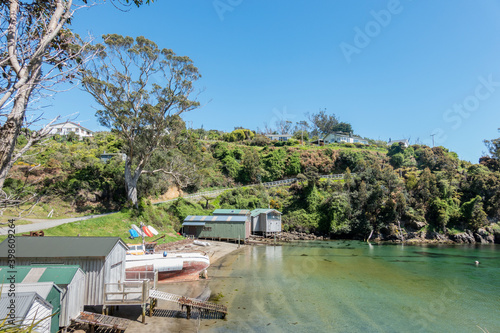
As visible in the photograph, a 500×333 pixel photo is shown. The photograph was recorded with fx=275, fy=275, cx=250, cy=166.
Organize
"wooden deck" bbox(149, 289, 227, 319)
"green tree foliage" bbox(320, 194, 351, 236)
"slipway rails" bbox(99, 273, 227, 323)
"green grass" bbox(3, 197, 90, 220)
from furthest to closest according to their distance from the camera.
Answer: "green tree foliage" bbox(320, 194, 351, 236) → "green grass" bbox(3, 197, 90, 220) → "wooden deck" bbox(149, 289, 227, 319) → "slipway rails" bbox(99, 273, 227, 323)

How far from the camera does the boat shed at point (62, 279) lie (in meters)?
10.1

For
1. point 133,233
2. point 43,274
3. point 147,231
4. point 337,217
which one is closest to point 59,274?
point 43,274

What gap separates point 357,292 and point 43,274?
683 inches

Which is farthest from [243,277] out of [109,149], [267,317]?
[109,149]

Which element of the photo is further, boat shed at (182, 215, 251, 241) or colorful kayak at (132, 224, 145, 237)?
boat shed at (182, 215, 251, 241)

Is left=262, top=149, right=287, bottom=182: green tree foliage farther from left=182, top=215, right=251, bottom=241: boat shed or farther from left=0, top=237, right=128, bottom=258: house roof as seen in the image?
left=0, top=237, right=128, bottom=258: house roof

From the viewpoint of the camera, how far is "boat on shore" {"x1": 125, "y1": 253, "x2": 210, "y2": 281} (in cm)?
1772

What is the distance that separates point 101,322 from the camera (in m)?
10.9

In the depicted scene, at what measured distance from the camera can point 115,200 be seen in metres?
34.4

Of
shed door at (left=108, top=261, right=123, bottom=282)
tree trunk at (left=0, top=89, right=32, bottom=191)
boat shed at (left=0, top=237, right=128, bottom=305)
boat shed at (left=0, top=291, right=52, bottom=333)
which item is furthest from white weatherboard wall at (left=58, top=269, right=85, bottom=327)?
tree trunk at (left=0, top=89, right=32, bottom=191)

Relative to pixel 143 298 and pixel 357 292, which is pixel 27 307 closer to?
pixel 143 298

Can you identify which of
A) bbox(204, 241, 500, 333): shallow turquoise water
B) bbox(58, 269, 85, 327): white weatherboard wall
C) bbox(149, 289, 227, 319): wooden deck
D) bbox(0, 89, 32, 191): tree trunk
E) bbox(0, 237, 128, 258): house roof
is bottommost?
bbox(204, 241, 500, 333): shallow turquoise water

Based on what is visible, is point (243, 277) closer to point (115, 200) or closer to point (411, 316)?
point (411, 316)

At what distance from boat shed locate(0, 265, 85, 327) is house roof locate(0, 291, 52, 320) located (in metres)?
1.60
